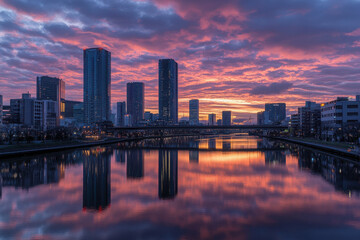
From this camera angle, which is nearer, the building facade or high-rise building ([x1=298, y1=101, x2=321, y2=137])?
the building facade

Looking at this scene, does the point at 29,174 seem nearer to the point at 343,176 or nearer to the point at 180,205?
the point at 180,205

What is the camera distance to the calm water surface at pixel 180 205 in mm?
18359

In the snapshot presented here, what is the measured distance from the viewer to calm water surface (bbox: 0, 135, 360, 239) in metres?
18.4

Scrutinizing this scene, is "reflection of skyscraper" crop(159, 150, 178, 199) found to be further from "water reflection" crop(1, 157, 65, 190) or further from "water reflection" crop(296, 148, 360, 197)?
"water reflection" crop(296, 148, 360, 197)

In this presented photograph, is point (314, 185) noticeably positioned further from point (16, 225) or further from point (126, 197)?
point (16, 225)

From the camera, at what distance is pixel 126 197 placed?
90.6ft

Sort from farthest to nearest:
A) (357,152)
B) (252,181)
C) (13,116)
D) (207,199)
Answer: (13,116) < (357,152) < (252,181) < (207,199)

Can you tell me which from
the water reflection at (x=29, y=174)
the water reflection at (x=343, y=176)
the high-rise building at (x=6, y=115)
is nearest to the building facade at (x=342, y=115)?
the water reflection at (x=343, y=176)

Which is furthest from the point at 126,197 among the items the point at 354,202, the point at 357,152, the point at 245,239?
the point at 357,152

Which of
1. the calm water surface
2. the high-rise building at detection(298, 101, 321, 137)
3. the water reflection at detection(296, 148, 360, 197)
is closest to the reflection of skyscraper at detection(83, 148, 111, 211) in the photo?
the calm water surface

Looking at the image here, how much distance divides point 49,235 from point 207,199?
48.2ft

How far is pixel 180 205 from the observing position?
2473cm

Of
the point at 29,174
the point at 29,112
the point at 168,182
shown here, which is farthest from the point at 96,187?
the point at 29,112

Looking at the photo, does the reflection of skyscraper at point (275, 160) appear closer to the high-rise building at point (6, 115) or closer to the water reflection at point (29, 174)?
the water reflection at point (29, 174)
